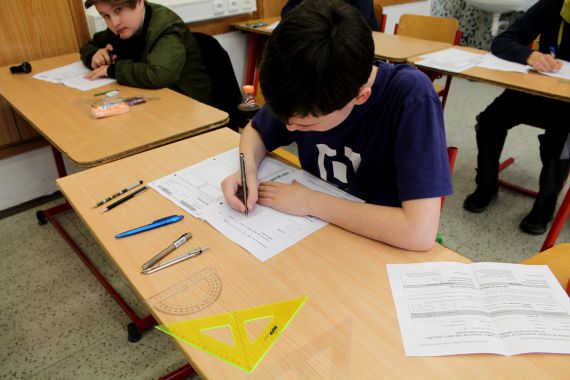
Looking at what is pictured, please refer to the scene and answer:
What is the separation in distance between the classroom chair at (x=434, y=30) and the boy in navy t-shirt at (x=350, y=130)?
182cm

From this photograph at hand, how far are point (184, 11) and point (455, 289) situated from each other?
256 centimetres

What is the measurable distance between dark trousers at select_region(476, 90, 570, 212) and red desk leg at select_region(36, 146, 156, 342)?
185 centimetres

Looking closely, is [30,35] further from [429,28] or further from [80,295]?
[429,28]

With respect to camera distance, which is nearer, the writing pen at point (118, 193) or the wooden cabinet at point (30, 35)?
the writing pen at point (118, 193)

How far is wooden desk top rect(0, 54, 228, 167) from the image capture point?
129 cm

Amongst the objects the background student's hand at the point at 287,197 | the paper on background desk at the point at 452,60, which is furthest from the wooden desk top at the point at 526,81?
the background student's hand at the point at 287,197

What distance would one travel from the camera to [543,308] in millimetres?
694

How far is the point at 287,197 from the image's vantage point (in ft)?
3.10

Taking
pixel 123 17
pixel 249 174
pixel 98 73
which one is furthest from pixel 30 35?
pixel 249 174

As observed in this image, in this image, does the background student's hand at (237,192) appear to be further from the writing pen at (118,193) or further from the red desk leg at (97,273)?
the red desk leg at (97,273)

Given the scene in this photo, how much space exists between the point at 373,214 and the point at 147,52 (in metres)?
1.44

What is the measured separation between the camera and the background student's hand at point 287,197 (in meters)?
0.93

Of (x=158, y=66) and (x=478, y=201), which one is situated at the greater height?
(x=158, y=66)

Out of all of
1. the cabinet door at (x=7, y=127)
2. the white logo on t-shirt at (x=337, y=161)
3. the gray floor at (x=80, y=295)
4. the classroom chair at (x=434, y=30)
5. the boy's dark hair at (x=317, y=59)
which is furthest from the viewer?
the classroom chair at (x=434, y=30)
